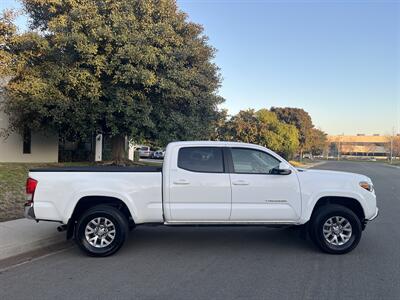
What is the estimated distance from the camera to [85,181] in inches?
271

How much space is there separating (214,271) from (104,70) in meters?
15.7

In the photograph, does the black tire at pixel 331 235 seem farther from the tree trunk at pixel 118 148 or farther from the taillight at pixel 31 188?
the tree trunk at pixel 118 148

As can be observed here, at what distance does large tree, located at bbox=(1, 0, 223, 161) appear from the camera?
784 inches

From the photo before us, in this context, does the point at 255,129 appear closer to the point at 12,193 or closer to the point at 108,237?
the point at 12,193

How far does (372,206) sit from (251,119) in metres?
39.6

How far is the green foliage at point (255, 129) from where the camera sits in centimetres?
4403

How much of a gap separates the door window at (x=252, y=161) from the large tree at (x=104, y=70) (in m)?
13.4

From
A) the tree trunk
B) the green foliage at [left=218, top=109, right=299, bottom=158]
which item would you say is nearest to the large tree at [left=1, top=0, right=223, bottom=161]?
the tree trunk

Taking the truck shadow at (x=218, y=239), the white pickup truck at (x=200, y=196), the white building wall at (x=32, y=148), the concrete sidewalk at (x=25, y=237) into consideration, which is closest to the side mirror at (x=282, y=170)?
the white pickup truck at (x=200, y=196)

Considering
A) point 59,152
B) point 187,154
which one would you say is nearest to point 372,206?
point 187,154

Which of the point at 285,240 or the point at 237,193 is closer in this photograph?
the point at 237,193

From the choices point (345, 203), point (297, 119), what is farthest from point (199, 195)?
point (297, 119)

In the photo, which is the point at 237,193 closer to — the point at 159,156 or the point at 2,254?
the point at 2,254

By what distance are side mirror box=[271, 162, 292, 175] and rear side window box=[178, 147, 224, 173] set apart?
892mm
